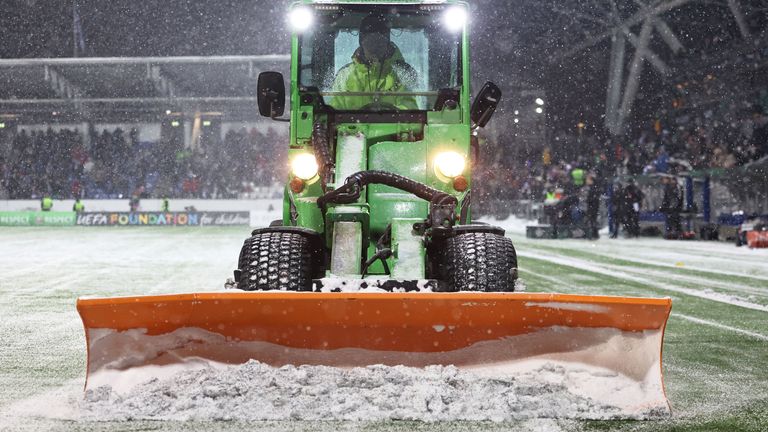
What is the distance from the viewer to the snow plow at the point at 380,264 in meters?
3.73

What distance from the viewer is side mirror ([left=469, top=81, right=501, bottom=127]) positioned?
548 centimetres

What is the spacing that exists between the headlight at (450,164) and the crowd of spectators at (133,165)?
29.9 metres

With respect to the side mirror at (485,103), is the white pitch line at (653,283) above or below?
below

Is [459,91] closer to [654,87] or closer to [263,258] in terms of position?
[263,258]

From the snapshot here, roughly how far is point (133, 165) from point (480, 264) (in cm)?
3372

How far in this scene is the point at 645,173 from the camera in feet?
84.4

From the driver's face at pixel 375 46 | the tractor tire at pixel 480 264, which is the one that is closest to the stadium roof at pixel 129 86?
the driver's face at pixel 375 46

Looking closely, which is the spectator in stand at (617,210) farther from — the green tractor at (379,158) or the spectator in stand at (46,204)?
the spectator in stand at (46,204)

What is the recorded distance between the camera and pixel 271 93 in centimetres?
551

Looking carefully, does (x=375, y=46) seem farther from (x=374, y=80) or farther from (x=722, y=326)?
(x=722, y=326)

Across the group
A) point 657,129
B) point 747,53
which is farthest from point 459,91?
point 657,129

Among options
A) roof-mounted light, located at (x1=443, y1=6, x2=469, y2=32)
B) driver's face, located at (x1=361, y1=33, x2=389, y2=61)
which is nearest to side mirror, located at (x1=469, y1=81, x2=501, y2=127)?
roof-mounted light, located at (x1=443, y1=6, x2=469, y2=32)

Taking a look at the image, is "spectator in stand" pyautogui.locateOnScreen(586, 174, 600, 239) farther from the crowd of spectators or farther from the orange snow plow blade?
the orange snow plow blade

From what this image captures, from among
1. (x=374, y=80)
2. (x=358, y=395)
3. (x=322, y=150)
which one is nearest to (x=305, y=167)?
(x=322, y=150)
